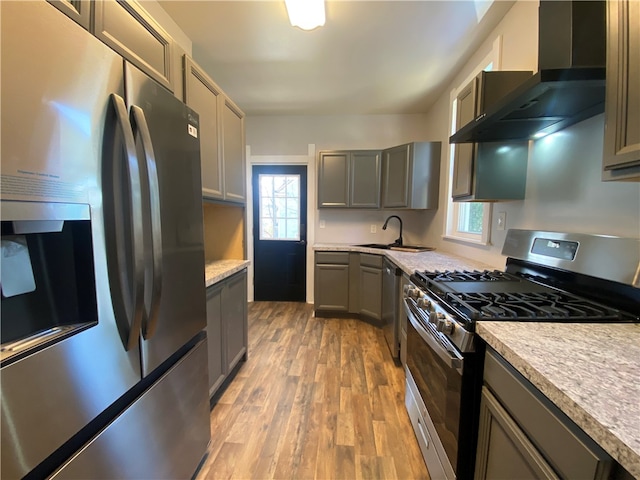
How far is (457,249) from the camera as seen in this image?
258 centimetres

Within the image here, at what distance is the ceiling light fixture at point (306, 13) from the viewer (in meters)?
1.62

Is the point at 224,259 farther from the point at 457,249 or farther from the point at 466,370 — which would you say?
the point at 457,249

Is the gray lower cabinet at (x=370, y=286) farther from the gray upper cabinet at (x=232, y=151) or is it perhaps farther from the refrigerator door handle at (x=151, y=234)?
the refrigerator door handle at (x=151, y=234)

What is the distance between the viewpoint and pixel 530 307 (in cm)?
101

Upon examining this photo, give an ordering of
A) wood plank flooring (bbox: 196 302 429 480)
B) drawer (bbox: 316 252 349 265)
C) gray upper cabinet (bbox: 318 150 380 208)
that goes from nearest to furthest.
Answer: wood plank flooring (bbox: 196 302 429 480) < drawer (bbox: 316 252 349 265) < gray upper cabinet (bbox: 318 150 380 208)

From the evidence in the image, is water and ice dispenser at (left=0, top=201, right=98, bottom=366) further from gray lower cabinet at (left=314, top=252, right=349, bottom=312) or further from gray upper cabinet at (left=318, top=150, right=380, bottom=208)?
gray upper cabinet at (left=318, top=150, right=380, bottom=208)

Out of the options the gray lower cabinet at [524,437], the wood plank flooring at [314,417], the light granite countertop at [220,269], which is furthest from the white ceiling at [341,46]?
the wood plank flooring at [314,417]

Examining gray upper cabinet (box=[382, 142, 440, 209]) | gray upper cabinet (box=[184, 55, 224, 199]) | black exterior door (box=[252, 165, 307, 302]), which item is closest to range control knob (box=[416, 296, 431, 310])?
gray upper cabinet (box=[184, 55, 224, 199])

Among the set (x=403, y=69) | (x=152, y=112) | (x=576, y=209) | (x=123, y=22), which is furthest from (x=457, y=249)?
(x=123, y=22)

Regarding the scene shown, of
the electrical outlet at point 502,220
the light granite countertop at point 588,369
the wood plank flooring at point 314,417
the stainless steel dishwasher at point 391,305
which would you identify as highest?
the electrical outlet at point 502,220

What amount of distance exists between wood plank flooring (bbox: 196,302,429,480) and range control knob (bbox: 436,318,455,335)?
0.86 metres

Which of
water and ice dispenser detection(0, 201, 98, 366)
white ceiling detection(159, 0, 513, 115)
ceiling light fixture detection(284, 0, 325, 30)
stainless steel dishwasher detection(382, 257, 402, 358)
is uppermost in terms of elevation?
white ceiling detection(159, 0, 513, 115)

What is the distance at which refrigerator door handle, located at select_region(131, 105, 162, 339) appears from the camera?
0.84 metres

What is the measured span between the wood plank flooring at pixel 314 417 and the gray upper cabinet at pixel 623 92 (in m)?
1.55
